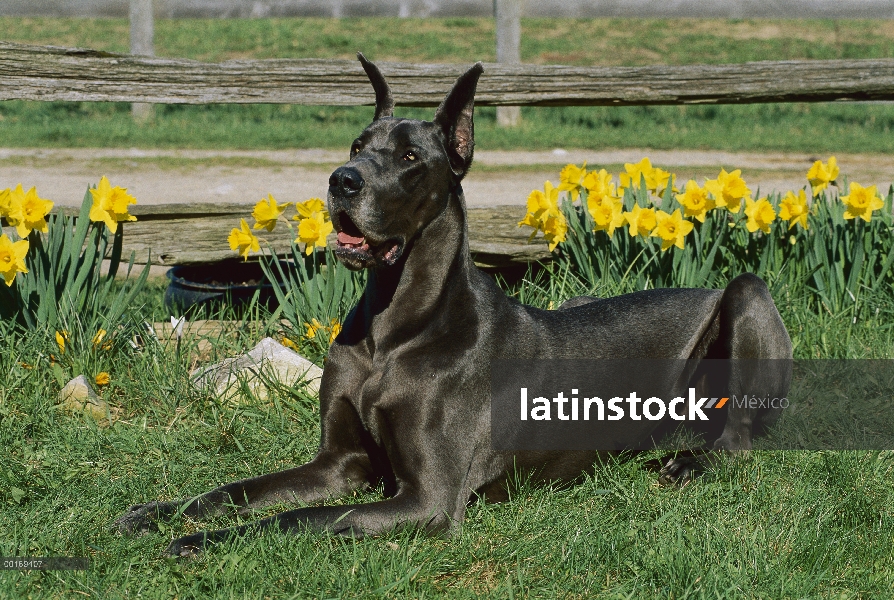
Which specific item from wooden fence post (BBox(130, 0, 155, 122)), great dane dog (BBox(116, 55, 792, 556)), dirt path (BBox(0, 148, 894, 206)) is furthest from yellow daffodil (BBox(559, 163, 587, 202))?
wooden fence post (BBox(130, 0, 155, 122))

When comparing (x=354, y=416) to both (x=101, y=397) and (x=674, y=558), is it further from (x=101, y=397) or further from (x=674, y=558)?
(x=101, y=397)

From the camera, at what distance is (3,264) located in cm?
388

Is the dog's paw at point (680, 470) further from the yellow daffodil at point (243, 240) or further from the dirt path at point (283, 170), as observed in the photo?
the dirt path at point (283, 170)

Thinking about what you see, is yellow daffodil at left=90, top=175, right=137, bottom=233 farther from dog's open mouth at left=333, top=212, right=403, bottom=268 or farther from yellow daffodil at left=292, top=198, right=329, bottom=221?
dog's open mouth at left=333, top=212, right=403, bottom=268

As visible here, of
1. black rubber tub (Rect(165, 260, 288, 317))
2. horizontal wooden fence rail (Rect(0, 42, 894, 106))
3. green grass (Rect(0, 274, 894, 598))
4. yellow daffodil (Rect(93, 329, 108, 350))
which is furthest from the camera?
black rubber tub (Rect(165, 260, 288, 317))

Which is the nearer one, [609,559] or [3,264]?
[609,559]

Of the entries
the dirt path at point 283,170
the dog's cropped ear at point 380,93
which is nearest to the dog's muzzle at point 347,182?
the dog's cropped ear at point 380,93

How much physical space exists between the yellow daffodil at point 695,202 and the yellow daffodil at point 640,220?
169mm

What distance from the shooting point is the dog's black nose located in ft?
9.34

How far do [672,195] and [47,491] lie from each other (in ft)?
10.4

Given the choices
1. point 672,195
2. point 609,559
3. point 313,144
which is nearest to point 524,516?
point 609,559

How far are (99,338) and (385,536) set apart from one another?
6.32ft

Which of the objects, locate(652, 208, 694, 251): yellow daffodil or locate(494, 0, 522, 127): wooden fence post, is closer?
locate(652, 208, 694, 251): yellow daffodil

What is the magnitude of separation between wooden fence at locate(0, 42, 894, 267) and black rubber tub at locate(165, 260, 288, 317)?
16 centimetres
